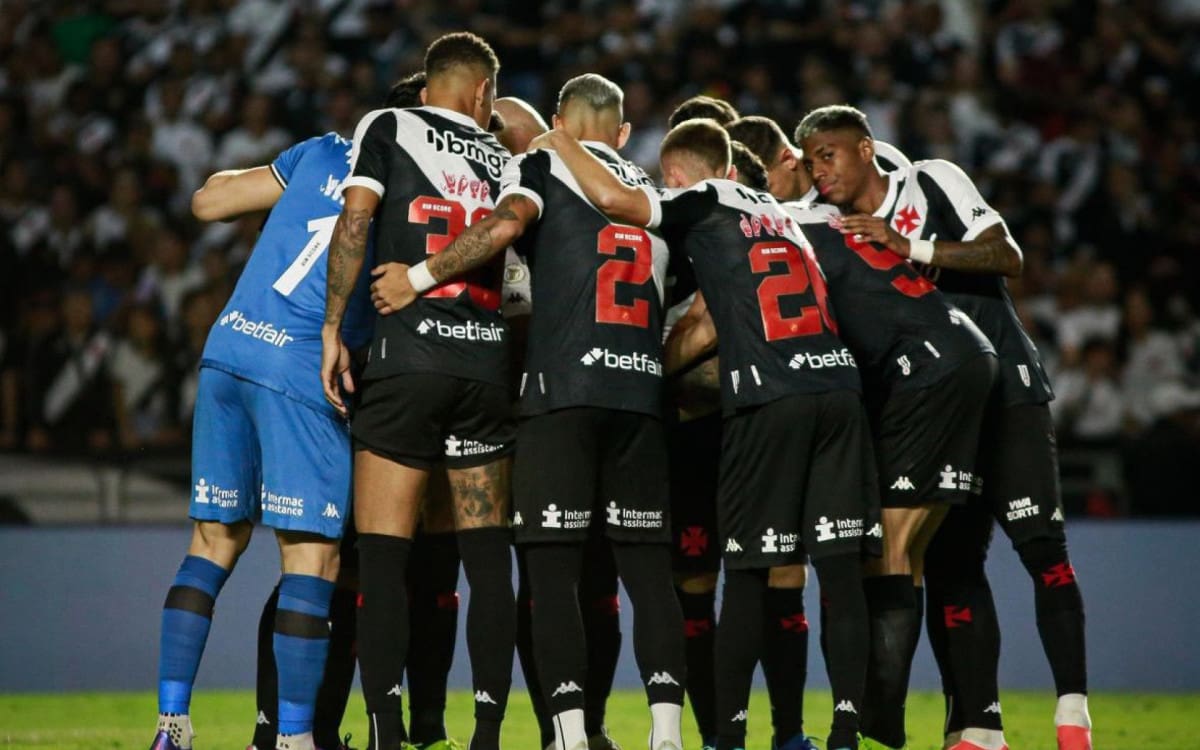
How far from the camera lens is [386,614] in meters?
5.70

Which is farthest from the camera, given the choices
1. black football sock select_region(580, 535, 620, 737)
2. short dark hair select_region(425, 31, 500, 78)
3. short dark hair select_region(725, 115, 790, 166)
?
short dark hair select_region(725, 115, 790, 166)

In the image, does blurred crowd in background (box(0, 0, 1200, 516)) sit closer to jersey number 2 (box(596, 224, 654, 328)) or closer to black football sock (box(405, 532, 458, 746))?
black football sock (box(405, 532, 458, 746))

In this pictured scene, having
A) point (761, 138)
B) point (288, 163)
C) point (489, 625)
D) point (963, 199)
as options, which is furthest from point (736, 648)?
point (288, 163)

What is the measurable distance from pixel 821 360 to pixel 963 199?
113 cm

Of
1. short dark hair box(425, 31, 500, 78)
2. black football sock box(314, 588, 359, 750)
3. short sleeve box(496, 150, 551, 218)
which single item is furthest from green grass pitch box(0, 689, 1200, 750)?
short dark hair box(425, 31, 500, 78)

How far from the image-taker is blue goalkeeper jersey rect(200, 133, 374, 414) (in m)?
6.02

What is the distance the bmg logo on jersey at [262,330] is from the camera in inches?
239

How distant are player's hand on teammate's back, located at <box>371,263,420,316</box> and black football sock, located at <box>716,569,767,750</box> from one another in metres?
1.59

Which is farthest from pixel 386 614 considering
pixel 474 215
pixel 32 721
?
pixel 32 721

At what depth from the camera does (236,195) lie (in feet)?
20.9

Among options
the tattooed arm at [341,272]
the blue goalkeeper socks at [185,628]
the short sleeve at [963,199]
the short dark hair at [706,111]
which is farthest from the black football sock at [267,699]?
the short sleeve at [963,199]

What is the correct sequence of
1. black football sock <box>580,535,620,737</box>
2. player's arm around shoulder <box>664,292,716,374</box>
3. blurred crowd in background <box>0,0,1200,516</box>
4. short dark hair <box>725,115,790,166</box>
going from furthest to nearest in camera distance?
blurred crowd in background <box>0,0,1200,516</box>, short dark hair <box>725,115,790,166</box>, black football sock <box>580,535,620,737</box>, player's arm around shoulder <box>664,292,716,374</box>

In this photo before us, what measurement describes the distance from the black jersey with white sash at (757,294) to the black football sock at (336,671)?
1.82m

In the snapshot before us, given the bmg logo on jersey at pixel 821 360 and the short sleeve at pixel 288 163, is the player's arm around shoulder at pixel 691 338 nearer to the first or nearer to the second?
the bmg logo on jersey at pixel 821 360
